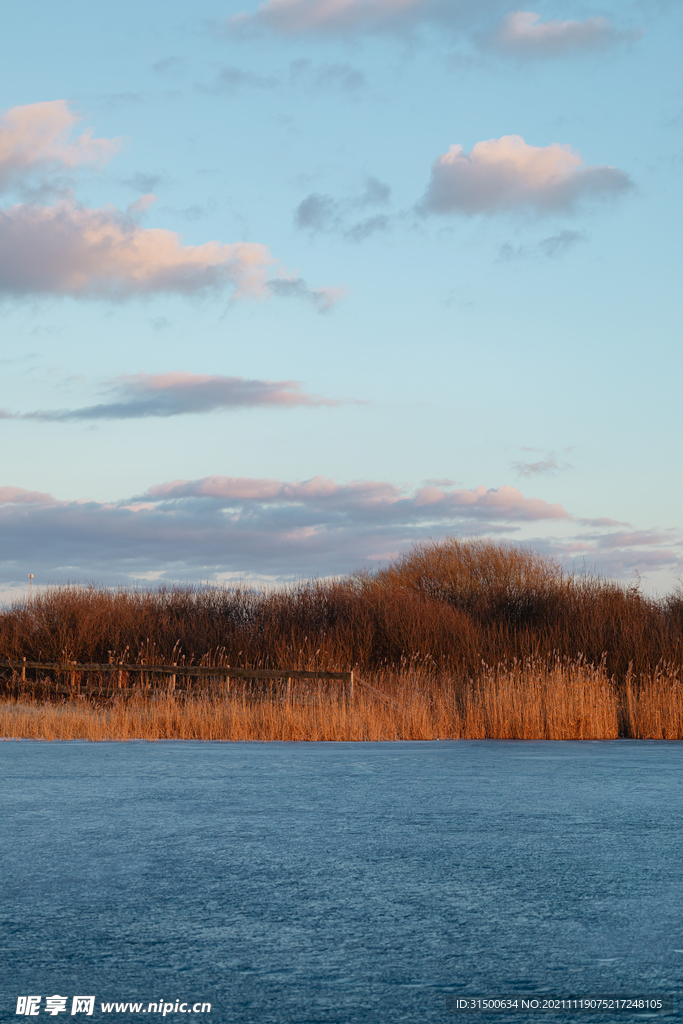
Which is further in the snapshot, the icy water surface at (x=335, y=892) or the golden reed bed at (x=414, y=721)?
the golden reed bed at (x=414, y=721)

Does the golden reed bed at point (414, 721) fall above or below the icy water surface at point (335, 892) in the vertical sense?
below

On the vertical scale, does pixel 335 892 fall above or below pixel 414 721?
above

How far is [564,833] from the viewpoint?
624 cm

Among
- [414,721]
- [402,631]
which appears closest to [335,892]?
[414,721]

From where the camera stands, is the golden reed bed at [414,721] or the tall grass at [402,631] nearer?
the golden reed bed at [414,721]

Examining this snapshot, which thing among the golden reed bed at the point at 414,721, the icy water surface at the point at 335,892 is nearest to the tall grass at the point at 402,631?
the golden reed bed at the point at 414,721

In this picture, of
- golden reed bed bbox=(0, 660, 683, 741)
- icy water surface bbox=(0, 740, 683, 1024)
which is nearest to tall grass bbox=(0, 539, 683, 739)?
golden reed bed bbox=(0, 660, 683, 741)

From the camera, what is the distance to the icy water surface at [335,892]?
3293mm

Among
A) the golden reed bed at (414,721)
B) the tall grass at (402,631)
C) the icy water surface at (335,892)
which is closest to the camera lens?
the icy water surface at (335,892)

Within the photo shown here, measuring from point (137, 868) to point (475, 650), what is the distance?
23942 mm

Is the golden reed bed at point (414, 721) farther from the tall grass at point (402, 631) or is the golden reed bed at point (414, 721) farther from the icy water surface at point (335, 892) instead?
the icy water surface at point (335, 892)

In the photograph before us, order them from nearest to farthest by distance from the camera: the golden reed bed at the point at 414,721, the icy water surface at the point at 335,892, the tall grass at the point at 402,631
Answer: the icy water surface at the point at 335,892
the golden reed bed at the point at 414,721
the tall grass at the point at 402,631

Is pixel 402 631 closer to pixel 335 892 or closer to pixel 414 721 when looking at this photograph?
pixel 414 721

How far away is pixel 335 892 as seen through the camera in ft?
15.2
